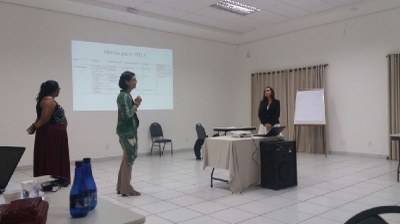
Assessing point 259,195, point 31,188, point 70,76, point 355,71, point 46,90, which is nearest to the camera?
point 31,188

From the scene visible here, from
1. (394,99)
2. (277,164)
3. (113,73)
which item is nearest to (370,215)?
(277,164)

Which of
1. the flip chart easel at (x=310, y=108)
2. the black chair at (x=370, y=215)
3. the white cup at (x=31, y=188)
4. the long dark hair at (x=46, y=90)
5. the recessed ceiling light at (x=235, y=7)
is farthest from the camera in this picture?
the flip chart easel at (x=310, y=108)

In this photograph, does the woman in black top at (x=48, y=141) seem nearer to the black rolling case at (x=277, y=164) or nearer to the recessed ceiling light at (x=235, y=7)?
the black rolling case at (x=277, y=164)

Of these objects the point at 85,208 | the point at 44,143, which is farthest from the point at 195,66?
the point at 85,208

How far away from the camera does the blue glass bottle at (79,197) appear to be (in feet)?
3.77

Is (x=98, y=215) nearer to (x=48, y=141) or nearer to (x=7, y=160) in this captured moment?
(x=7, y=160)

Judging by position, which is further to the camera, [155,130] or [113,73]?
[155,130]

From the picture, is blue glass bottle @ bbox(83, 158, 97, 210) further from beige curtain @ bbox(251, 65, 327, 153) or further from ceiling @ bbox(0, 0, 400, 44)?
beige curtain @ bbox(251, 65, 327, 153)

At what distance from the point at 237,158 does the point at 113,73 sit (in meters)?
3.90

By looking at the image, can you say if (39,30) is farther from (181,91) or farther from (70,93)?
(181,91)

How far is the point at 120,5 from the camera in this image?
19.6 ft

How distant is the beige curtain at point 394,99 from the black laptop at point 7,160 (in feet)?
21.4

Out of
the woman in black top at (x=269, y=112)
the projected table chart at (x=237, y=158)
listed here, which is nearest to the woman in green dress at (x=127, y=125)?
the projected table chart at (x=237, y=158)

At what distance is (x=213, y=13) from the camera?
6590 millimetres
